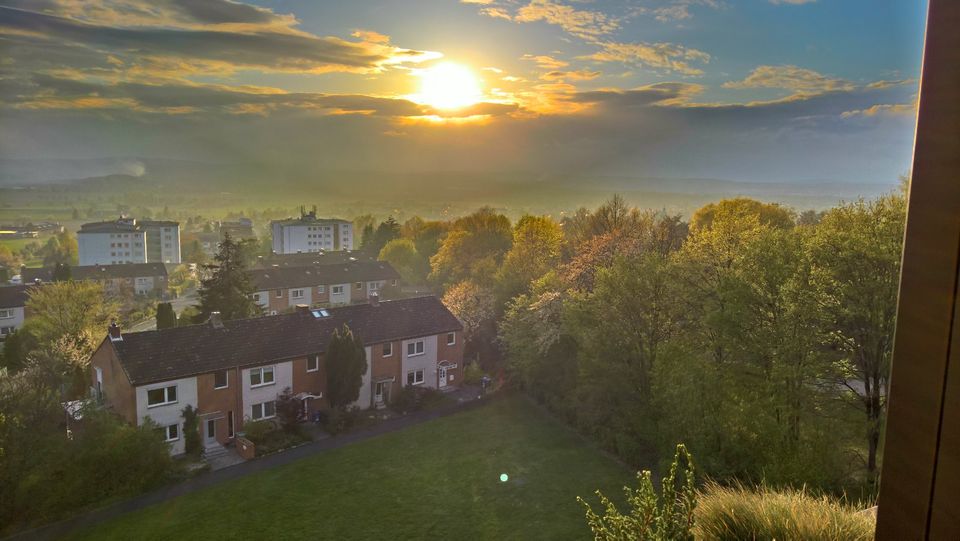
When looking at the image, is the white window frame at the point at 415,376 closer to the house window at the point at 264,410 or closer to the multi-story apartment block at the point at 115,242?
the house window at the point at 264,410

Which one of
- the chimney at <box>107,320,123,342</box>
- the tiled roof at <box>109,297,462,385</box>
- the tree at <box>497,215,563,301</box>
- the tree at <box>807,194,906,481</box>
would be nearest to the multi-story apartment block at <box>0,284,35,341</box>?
the chimney at <box>107,320,123,342</box>

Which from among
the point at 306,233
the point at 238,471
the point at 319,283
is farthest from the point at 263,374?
the point at 306,233

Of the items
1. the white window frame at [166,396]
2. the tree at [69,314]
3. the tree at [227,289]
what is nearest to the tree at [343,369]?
the white window frame at [166,396]

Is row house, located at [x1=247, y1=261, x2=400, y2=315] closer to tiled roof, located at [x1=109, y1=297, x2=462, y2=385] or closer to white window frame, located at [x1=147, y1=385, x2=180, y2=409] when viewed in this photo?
tiled roof, located at [x1=109, y1=297, x2=462, y2=385]

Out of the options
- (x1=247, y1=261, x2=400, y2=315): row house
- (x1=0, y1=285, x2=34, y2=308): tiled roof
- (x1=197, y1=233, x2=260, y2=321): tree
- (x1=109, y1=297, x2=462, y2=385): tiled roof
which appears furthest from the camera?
(x1=247, y1=261, x2=400, y2=315): row house

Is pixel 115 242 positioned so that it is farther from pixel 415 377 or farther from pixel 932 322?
pixel 932 322
